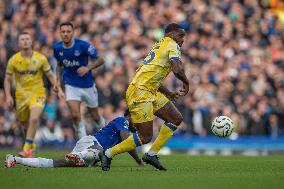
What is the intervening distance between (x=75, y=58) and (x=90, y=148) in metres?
4.17

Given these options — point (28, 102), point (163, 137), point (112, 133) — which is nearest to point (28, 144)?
point (28, 102)

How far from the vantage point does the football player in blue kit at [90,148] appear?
1331 centimetres

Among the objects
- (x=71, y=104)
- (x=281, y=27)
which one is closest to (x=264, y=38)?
(x=281, y=27)

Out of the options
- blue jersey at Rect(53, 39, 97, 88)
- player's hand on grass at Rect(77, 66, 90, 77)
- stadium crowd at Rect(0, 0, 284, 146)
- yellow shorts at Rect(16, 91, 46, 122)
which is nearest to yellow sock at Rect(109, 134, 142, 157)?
player's hand on grass at Rect(77, 66, 90, 77)

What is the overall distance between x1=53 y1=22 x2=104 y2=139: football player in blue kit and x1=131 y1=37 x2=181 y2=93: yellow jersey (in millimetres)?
3464

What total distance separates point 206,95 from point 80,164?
42.9 feet

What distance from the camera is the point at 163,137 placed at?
14078mm

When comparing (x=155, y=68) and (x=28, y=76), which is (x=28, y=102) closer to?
(x=28, y=76)

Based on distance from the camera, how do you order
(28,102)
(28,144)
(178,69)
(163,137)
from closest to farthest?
(178,69) → (163,137) → (28,144) → (28,102)

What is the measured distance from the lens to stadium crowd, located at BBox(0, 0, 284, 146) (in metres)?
25.8

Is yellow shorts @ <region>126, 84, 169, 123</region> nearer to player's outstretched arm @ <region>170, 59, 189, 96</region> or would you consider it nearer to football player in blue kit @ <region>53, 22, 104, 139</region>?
player's outstretched arm @ <region>170, 59, 189, 96</region>

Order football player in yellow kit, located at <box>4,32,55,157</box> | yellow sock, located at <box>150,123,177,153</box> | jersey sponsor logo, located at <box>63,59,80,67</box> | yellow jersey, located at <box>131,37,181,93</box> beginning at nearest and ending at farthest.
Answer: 1. yellow jersey, located at <box>131,37,181,93</box>
2. yellow sock, located at <box>150,123,177,153</box>
3. jersey sponsor logo, located at <box>63,59,80,67</box>
4. football player in yellow kit, located at <box>4,32,55,157</box>

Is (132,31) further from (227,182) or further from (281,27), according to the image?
(227,182)

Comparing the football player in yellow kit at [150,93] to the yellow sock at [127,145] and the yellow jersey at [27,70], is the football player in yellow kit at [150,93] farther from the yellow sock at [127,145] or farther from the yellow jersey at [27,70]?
the yellow jersey at [27,70]
